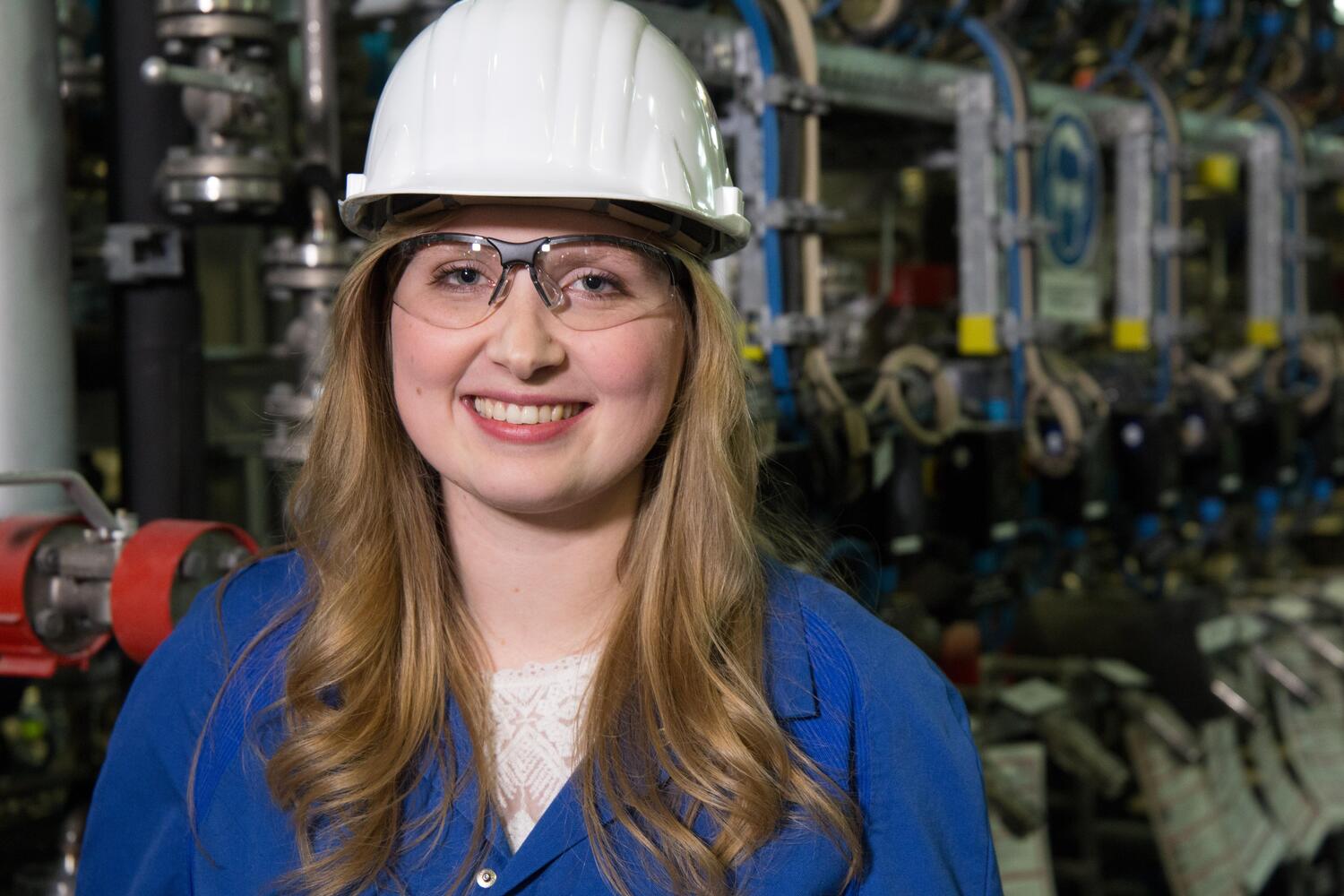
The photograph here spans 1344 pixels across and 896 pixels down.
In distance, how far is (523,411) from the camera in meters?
1.02

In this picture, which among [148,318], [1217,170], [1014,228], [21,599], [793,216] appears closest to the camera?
[21,599]

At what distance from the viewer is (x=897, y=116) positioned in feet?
8.34

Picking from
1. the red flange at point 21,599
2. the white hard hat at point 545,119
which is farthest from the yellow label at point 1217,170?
the red flange at point 21,599

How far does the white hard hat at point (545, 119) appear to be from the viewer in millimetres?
1008

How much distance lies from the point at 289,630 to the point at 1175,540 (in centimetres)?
244

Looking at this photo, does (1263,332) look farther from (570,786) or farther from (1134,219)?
(570,786)

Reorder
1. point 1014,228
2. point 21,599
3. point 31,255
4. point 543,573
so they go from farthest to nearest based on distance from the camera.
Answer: point 1014,228
point 31,255
point 21,599
point 543,573

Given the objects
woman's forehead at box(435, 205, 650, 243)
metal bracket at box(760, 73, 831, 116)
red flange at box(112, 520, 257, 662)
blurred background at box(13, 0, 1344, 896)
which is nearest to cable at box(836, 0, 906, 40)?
blurred background at box(13, 0, 1344, 896)

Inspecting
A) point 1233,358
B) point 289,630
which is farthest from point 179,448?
→ point 1233,358

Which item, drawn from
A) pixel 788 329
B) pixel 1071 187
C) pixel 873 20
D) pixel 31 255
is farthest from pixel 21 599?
pixel 1071 187

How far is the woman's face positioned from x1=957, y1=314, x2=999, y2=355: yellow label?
145 centimetres

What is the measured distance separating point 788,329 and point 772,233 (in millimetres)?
137

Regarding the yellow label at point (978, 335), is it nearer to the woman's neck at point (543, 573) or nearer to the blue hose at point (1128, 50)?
the blue hose at point (1128, 50)

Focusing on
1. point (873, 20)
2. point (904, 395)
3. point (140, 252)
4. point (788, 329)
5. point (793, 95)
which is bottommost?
point (904, 395)
